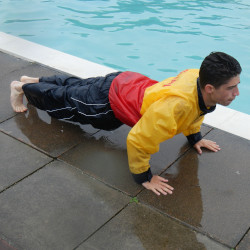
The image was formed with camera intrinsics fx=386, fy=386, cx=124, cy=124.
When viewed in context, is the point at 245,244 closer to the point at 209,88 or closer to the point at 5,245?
the point at 209,88

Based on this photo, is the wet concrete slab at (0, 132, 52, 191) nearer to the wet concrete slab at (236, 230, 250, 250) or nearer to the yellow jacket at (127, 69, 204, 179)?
the yellow jacket at (127, 69, 204, 179)

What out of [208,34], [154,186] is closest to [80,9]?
[208,34]

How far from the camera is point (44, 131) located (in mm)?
3861

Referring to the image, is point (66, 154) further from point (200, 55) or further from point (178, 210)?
point (200, 55)

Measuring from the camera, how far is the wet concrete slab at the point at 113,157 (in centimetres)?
324

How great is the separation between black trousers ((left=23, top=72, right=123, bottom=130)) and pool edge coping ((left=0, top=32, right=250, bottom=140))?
1100mm

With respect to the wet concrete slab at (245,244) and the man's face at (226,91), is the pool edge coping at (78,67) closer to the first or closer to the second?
the man's face at (226,91)

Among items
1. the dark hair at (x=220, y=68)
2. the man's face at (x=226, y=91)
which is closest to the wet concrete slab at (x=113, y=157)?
the man's face at (x=226, y=91)

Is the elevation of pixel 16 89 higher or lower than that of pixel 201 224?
higher

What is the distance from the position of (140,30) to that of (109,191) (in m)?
5.57

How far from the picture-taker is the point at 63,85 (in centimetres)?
396

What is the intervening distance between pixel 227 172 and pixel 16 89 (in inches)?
90.8

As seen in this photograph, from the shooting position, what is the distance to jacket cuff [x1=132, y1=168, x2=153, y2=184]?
10.1 ft

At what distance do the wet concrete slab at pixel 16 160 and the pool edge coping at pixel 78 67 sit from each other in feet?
5.45
